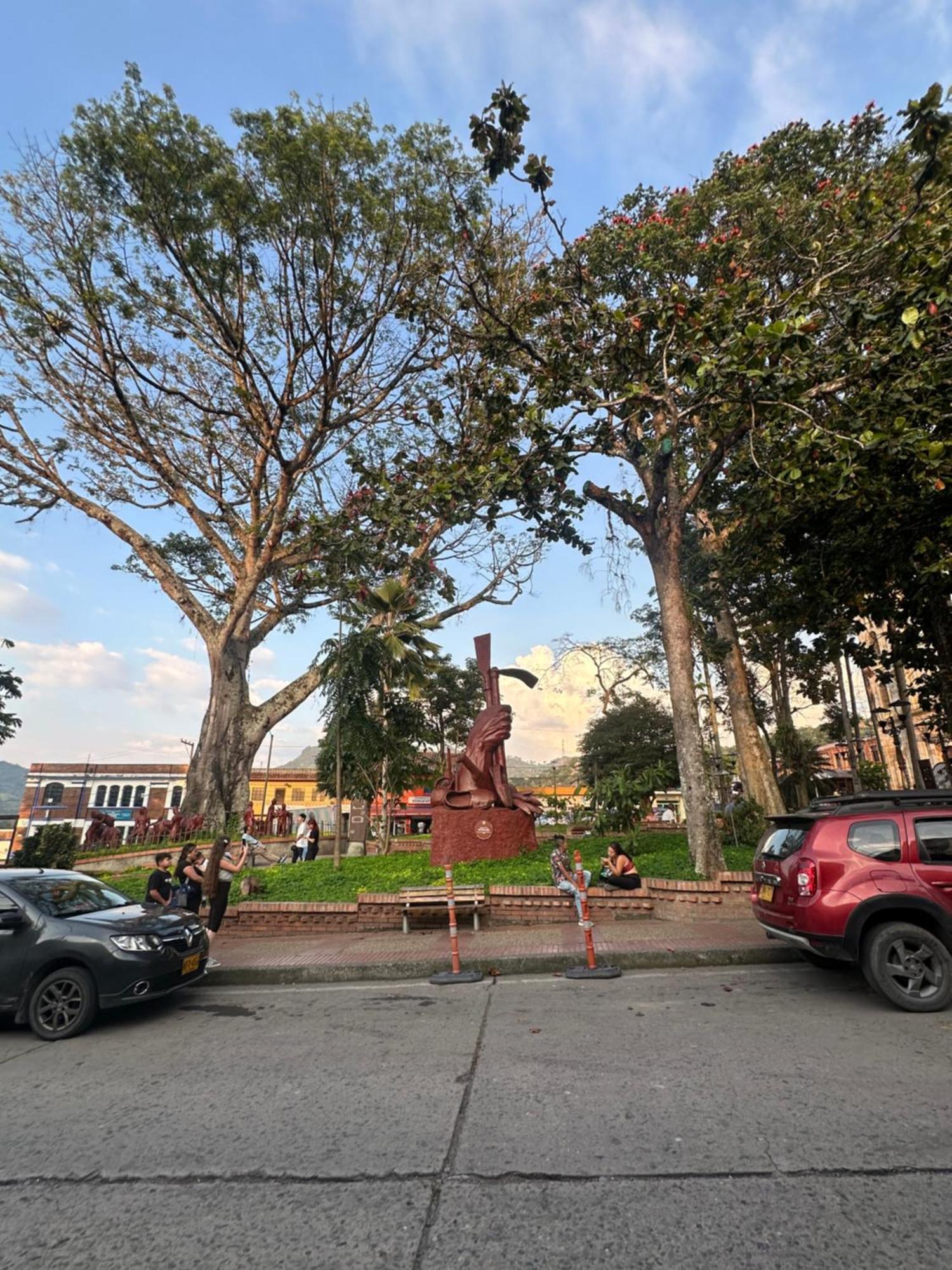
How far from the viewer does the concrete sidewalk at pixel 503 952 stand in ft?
24.8

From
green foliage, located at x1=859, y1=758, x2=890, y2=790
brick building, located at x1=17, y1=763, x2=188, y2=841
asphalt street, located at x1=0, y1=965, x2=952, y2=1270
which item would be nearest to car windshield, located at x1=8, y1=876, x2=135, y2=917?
asphalt street, located at x1=0, y1=965, x2=952, y2=1270

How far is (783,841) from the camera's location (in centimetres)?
646

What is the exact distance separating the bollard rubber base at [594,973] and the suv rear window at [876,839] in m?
2.82

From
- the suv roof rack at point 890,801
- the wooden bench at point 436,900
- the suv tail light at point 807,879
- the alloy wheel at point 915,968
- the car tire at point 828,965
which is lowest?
the car tire at point 828,965

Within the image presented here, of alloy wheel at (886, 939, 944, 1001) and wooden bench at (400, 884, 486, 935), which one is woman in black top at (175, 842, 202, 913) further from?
alloy wheel at (886, 939, 944, 1001)

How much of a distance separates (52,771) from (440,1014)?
62.2 meters

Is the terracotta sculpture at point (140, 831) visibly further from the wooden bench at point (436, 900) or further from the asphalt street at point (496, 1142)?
the asphalt street at point (496, 1142)

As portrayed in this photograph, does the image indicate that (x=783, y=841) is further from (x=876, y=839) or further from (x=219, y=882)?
(x=219, y=882)

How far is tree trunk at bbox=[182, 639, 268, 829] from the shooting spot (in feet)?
61.6

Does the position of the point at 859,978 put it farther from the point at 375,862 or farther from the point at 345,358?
the point at 345,358

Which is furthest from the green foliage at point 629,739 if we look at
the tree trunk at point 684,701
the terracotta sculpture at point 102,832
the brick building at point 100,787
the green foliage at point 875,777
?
the brick building at point 100,787

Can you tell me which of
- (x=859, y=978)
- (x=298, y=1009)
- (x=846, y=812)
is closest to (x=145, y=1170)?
(x=298, y=1009)

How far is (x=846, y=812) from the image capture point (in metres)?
6.04

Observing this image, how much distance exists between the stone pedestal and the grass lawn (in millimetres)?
239
